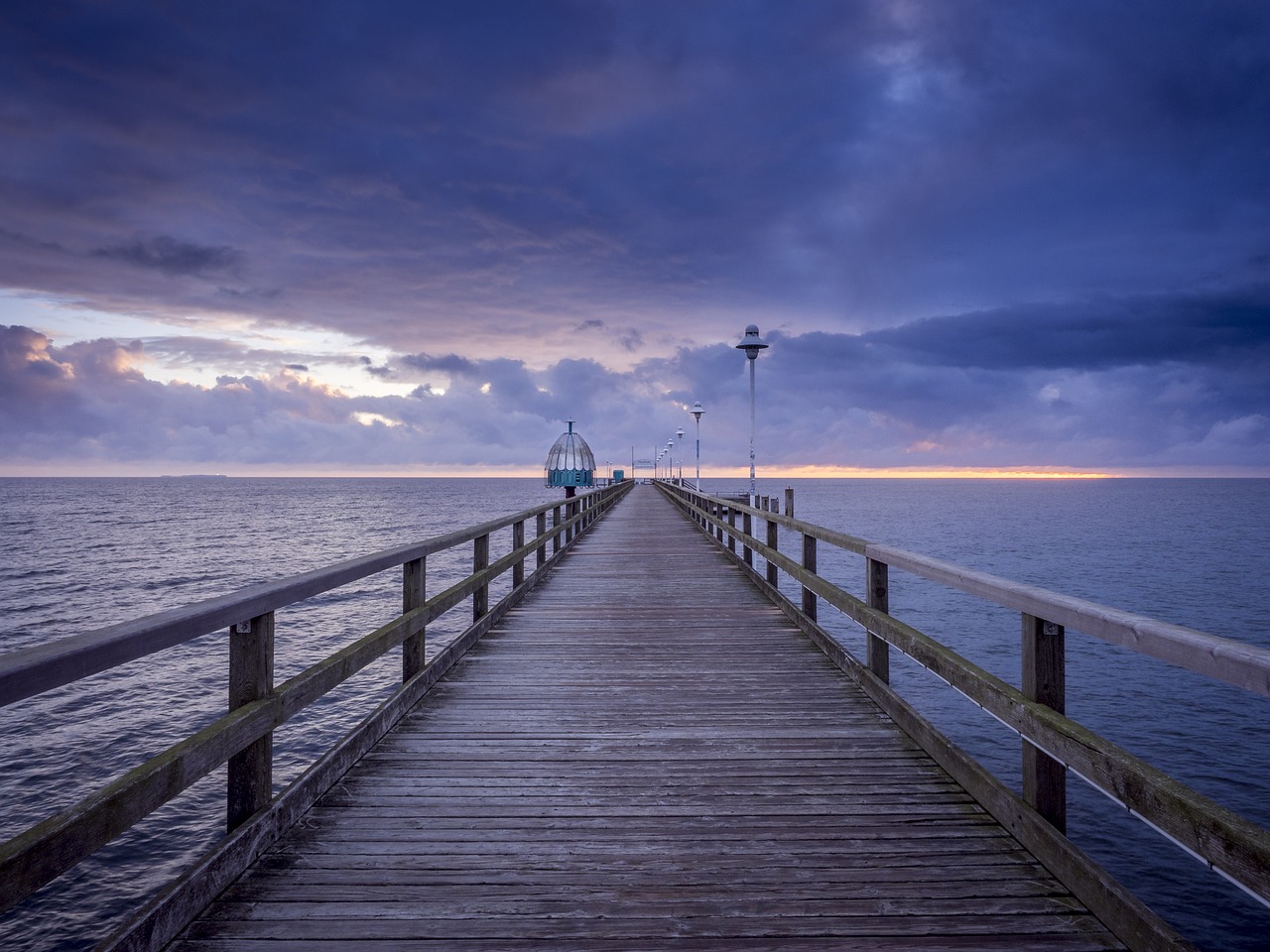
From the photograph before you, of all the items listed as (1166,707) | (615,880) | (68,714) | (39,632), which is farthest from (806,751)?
(39,632)

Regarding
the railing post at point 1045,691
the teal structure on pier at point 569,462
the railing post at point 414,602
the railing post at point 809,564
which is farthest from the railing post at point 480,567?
the teal structure on pier at point 569,462

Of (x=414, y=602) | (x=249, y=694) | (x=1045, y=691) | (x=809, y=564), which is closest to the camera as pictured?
(x=1045, y=691)

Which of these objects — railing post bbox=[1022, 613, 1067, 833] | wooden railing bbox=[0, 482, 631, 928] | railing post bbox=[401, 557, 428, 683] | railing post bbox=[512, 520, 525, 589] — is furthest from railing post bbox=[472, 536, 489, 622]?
railing post bbox=[1022, 613, 1067, 833]

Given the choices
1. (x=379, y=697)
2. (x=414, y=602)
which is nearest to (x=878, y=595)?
(x=414, y=602)

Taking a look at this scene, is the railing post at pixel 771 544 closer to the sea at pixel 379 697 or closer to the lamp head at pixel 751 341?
the sea at pixel 379 697

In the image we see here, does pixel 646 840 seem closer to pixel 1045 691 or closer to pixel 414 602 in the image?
pixel 1045 691

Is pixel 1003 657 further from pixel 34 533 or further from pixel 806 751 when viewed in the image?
pixel 34 533

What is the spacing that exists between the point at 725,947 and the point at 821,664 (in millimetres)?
3989

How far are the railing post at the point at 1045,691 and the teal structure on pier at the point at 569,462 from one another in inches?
4084

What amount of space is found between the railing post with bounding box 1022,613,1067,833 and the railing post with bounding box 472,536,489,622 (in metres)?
4.87

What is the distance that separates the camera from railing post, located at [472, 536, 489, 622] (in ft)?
23.2

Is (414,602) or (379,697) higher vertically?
(414,602)

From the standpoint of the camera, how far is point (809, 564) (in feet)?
23.5

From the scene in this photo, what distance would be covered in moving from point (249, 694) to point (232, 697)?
0.29 ft
